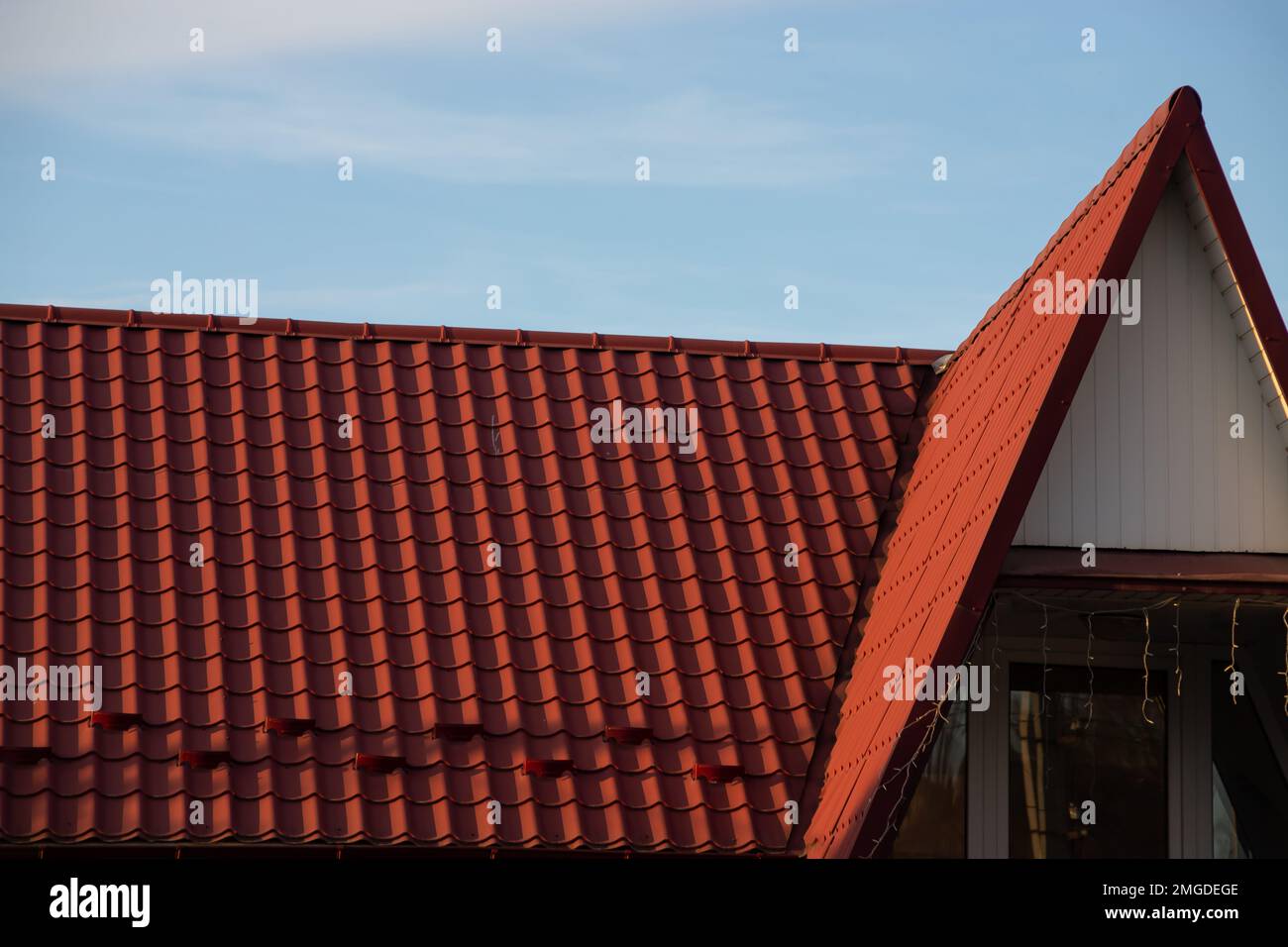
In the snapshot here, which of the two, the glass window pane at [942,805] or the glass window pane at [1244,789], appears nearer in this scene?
the glass window pane at [942,805]

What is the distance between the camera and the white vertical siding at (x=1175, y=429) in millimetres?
7973

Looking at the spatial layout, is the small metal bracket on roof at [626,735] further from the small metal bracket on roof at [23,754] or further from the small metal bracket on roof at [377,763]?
the small metal bracket on roof at [23,754]

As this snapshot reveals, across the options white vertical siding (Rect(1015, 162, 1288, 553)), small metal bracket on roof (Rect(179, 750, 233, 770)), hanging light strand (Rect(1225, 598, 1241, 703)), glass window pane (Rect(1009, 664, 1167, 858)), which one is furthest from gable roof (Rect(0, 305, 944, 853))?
hanging light strand (Rect(1225, 598, 1241, 703))

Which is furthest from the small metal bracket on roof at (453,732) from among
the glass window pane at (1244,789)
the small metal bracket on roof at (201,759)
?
the glass window pane at (1244,789)

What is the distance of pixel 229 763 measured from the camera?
8.03 metres

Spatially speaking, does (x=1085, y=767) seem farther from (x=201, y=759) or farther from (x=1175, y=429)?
(x=201, y=759)

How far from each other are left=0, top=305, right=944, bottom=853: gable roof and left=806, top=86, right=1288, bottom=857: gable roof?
0.61 metres

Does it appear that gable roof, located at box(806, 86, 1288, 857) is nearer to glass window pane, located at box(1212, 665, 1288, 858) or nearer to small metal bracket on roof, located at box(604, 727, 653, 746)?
small metal bracket on roof, located at box(604, 727, 653, 746)

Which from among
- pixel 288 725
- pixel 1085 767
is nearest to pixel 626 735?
pixel 288 725

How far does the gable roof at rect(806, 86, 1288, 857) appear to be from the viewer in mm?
7227

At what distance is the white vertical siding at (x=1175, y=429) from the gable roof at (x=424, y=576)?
179cm

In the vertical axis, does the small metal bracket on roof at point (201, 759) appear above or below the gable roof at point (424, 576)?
below

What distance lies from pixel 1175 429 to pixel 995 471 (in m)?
1.03
